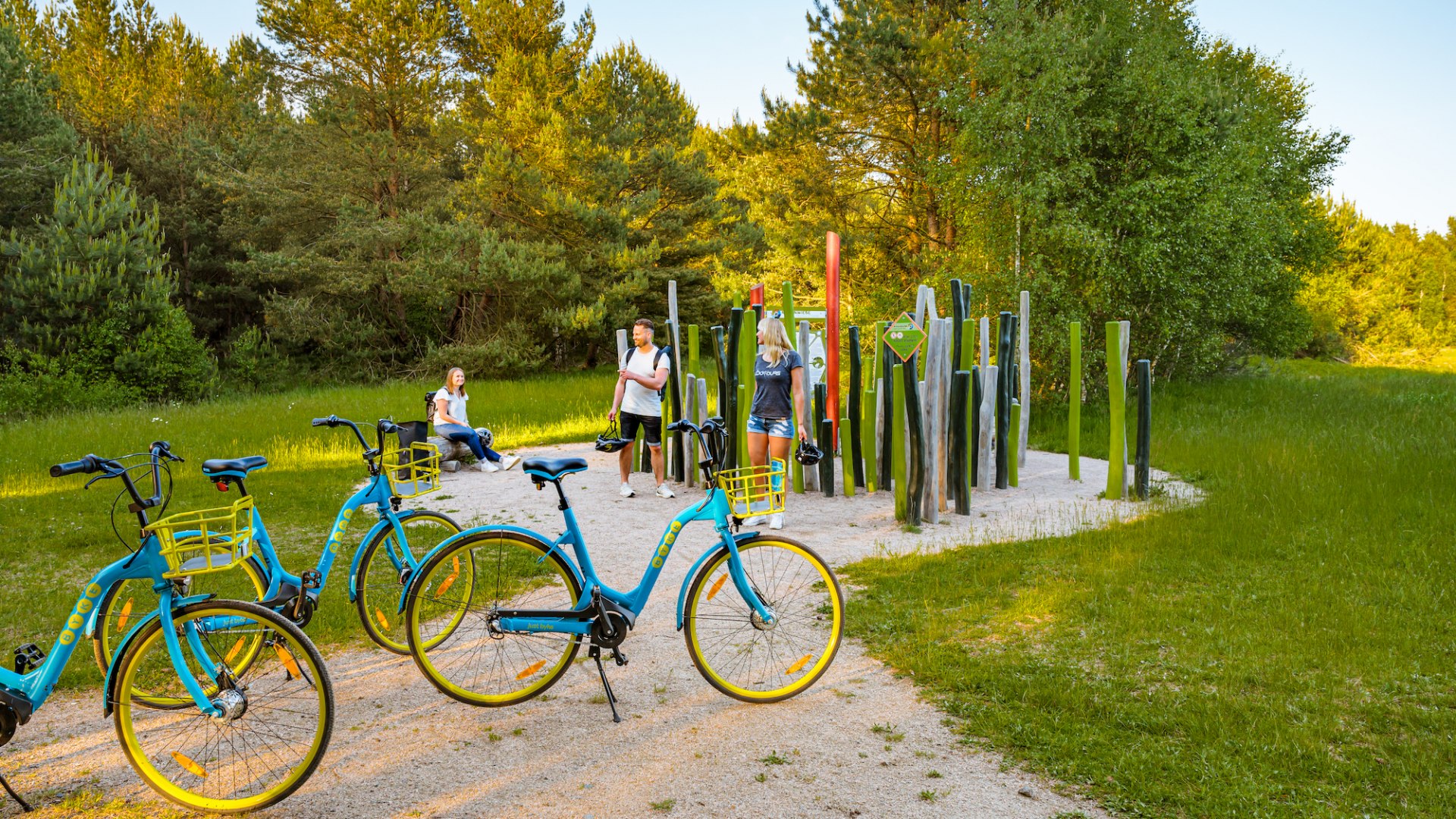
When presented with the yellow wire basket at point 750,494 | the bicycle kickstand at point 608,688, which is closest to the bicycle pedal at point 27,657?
the bicycle kickstand at point 608,688

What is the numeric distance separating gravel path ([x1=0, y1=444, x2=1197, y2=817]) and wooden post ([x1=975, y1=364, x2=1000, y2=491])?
4.38 meters

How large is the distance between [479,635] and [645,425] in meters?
4.53

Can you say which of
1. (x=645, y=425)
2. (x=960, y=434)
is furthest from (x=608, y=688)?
(x=645, y=425)

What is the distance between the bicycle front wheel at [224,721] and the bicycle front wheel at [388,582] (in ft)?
2.80

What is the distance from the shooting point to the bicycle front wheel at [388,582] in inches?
174

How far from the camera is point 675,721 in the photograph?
3924 millimetres

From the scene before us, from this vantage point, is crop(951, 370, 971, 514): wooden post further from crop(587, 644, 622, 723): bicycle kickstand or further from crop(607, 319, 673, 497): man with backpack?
crop(587, 644, 622, 723): bicycle kickstand

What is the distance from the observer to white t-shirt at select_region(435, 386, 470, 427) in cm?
1069

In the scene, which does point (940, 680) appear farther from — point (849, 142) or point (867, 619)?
point (849, 142)

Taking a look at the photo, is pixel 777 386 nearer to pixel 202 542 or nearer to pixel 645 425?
pixel 645 425

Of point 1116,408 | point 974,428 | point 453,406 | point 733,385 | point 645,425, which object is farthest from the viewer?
point 453,406

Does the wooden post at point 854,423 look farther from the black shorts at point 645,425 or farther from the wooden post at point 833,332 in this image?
the black shorts at point 645,425

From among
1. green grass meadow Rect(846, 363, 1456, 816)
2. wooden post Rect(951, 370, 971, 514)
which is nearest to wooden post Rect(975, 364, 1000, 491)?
wooden post Rect(951, 370, 971, 514)

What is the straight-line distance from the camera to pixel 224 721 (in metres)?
3.15
